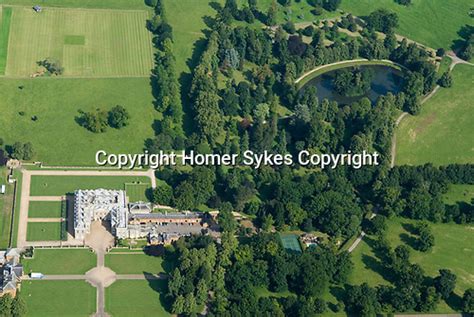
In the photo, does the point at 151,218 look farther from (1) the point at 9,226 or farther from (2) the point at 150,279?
(1) the point at 9,226

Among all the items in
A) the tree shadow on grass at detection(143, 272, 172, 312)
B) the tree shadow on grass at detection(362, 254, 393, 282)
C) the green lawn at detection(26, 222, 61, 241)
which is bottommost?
the tree shadow on grass at detection(143, 272, 172, 312)

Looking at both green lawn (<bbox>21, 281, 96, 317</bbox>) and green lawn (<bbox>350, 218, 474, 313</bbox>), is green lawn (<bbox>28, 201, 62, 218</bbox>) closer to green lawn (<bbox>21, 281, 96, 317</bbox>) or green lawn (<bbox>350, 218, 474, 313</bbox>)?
green lawn (<bbox>21, 281, 96, 317</bbox>)

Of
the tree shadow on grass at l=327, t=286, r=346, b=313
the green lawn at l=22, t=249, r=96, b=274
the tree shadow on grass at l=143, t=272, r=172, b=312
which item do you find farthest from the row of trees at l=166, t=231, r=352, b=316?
the green lawn at l=22, t=249, r=96, b=274

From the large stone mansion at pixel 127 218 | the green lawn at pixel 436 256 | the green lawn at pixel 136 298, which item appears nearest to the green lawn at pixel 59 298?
the green lawn at pixel 136 298

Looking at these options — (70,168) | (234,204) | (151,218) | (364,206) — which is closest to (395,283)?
(364,206)

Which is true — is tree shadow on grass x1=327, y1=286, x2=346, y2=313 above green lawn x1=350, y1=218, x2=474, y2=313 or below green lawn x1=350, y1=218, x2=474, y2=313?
A: below

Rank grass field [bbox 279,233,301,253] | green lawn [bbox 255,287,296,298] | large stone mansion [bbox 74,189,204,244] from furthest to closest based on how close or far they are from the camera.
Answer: grass field [bbox 279,233,301,253], large stone mansion [bbox 74,189,204,244], green lawn [bbox 255,287,296,298]

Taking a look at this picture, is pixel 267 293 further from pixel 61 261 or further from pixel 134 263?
pixel 61 261
